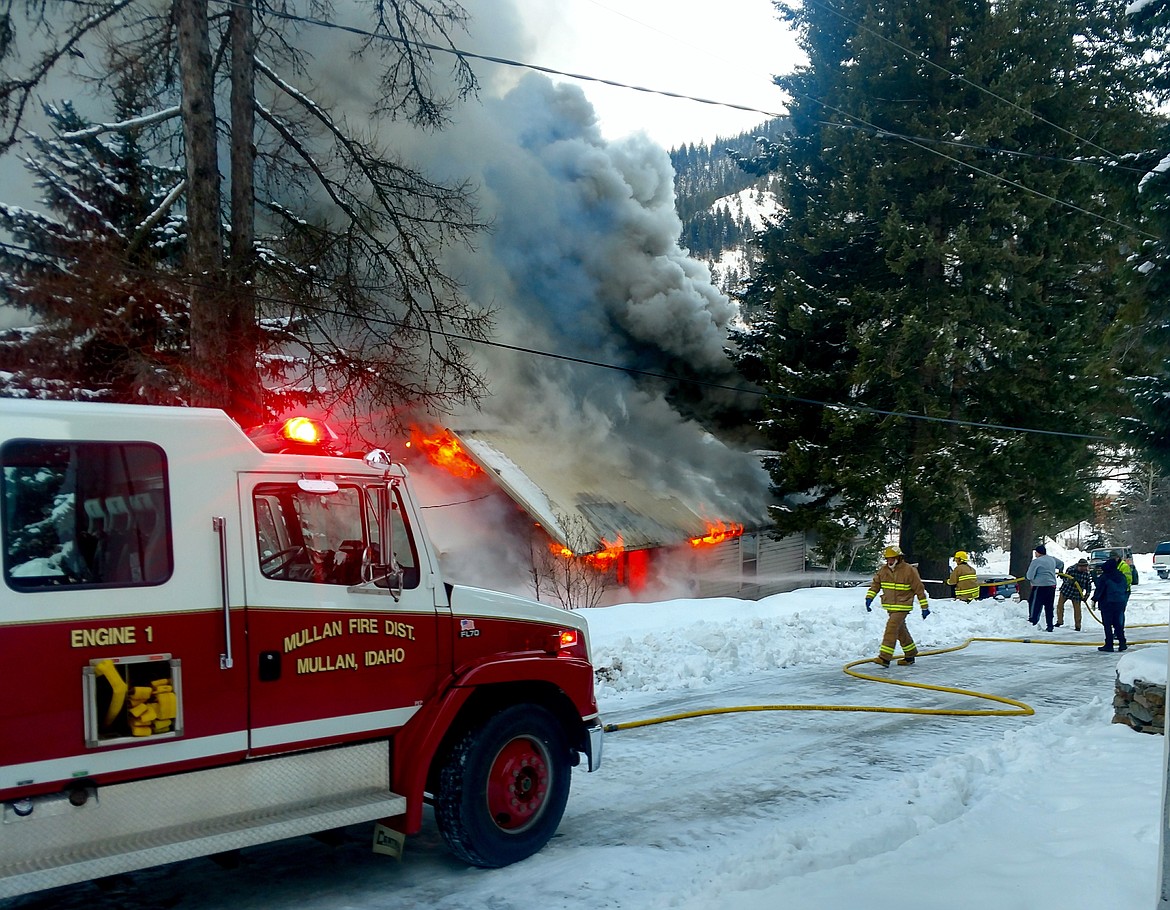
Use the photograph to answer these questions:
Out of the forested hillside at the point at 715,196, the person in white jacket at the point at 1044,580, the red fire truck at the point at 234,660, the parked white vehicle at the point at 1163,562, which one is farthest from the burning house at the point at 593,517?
the forested hillside at the point at 715,196

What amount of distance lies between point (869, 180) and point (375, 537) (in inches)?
745

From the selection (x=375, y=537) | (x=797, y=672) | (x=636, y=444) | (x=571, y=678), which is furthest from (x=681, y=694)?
(x=636, y=444)

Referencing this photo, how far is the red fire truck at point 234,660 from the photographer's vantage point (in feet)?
11.2

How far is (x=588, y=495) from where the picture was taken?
2072 cm

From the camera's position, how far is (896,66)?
802 inches

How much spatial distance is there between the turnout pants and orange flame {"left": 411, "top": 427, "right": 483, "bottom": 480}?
10.5 m

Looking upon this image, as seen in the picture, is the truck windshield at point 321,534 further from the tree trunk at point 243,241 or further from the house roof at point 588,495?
the house roof at point 588,495

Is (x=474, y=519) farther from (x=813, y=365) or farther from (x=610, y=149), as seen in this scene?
(x=610, y=149)

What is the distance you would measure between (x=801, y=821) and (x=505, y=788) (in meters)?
1.96

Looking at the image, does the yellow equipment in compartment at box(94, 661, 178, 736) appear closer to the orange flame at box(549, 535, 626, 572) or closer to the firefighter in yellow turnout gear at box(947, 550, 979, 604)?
the orange flame at box(549, 535, 626, 572)

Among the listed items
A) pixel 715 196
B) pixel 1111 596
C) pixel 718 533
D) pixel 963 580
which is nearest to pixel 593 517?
pixel 718 533

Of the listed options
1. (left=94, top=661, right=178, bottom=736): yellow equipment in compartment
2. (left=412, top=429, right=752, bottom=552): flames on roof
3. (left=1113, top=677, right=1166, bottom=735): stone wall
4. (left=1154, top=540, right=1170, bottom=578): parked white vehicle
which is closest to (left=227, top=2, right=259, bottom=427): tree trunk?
(left=94, top=661, right=178, bottom=736): yellow equipment in compartment

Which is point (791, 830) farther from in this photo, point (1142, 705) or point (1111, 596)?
point (1111, 596)

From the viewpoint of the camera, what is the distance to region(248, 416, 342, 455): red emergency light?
4414 millimetres
